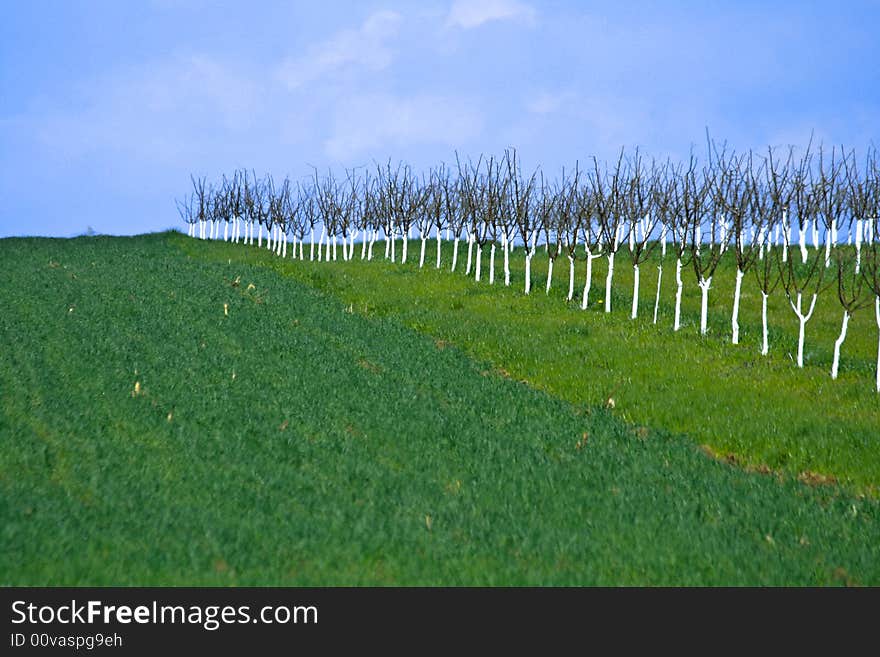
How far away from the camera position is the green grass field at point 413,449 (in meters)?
10.7

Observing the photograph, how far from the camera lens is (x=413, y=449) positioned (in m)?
15.9

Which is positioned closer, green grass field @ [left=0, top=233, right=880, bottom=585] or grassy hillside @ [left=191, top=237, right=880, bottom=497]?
green grass field @ [left=0, top=233, right=880, bottom=585]

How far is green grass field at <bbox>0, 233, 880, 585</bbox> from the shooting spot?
10.7 m

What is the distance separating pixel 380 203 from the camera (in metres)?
65.6

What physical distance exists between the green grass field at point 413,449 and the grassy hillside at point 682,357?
4.6 inches

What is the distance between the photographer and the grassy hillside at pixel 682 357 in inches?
772

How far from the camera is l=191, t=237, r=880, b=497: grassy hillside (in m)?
19.6

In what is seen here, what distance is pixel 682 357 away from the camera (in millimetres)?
28203

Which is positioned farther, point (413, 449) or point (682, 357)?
point (682, 357)

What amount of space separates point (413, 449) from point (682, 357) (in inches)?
571

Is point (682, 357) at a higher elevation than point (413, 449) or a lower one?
higher

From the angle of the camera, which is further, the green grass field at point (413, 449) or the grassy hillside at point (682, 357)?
the grassy hillside at point (682, 357)

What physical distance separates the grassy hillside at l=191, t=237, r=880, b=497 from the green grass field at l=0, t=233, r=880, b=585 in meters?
0.12
